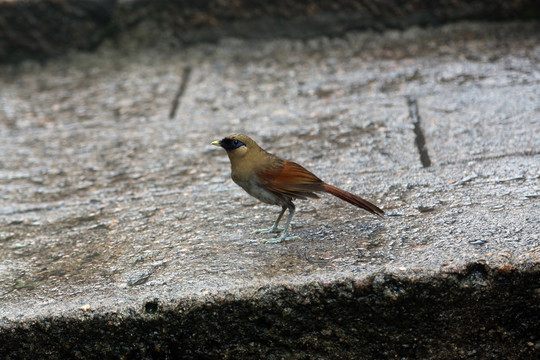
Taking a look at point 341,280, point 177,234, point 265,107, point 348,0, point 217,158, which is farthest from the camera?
point 348,0

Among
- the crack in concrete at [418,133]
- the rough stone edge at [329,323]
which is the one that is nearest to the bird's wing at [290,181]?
the rough stone edge at [329,323]

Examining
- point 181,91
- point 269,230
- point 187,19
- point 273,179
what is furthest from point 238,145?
point 187,19

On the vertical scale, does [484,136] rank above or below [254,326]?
above

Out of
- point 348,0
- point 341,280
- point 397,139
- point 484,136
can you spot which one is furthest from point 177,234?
point 348,0

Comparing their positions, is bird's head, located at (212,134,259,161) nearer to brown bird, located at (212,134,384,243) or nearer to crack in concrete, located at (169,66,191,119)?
brown bird, located at (212,134,384,243)

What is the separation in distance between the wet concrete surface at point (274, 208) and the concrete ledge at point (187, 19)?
9 centimetres

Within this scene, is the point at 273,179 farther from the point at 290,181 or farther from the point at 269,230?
the point at 269,230

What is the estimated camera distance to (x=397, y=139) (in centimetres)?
311

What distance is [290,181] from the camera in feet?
7.63

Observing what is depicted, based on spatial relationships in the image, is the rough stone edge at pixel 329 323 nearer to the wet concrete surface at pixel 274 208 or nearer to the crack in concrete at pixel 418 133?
the wet concrete surface at pixel 274 208

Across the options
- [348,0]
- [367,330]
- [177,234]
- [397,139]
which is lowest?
[367,330]

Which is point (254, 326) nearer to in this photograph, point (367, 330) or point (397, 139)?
point (367, 330)

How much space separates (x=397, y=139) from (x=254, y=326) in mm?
1438

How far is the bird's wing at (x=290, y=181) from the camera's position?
2.31 meters
